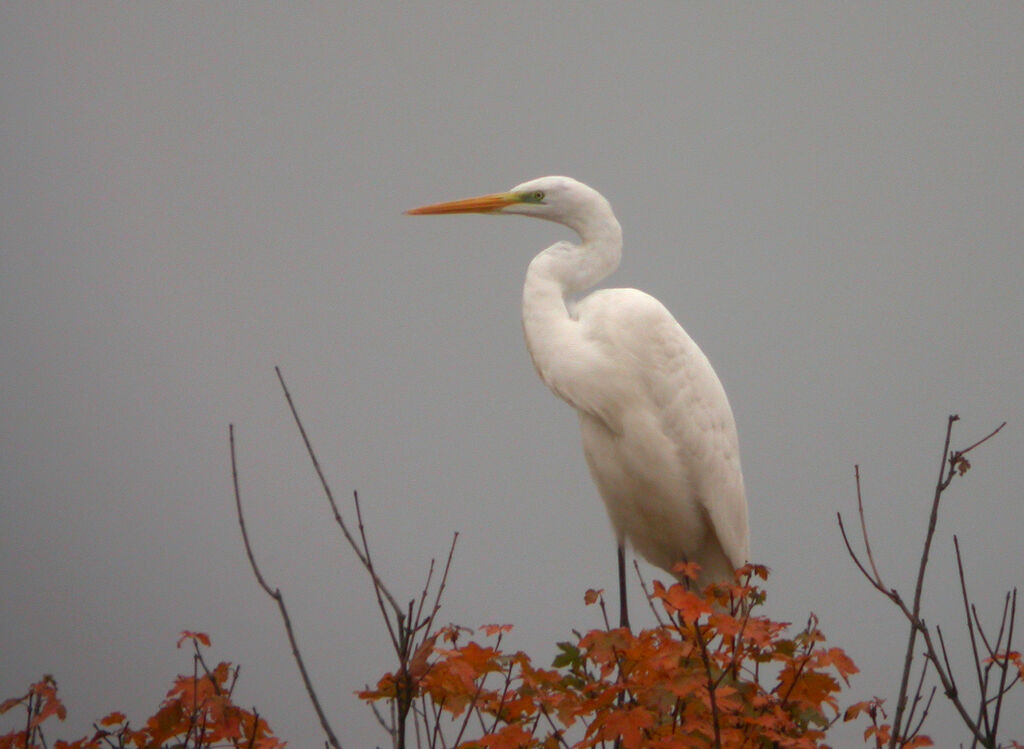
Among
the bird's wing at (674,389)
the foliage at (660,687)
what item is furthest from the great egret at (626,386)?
the foliage at (660,687)

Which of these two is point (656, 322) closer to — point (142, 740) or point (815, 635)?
point (815, 635)

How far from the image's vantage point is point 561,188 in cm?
335

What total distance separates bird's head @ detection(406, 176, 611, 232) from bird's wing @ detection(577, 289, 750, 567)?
25 cm

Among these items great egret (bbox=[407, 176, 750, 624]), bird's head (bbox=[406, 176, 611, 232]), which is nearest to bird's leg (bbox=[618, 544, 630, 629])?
great egret (bbox=[407, 176, 750, 624])

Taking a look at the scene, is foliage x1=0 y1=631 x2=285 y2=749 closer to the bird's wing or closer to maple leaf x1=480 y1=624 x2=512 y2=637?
maple leaf x1=480 y1=624 x2=512 y2=637

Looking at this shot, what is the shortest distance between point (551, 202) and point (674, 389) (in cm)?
68

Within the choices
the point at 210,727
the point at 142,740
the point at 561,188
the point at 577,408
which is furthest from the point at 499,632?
the point at 561,188

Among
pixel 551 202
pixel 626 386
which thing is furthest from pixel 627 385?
pixel 551 202

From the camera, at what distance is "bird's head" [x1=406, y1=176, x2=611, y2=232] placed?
3.35 meters

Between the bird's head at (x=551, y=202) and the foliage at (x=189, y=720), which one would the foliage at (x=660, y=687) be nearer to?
the foliage at (x=189, y=720)

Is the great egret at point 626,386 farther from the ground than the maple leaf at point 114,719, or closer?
farther from the ground

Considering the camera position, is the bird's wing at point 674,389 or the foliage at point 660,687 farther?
the bird's wing at point 674,389

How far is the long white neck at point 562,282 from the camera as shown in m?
3.18

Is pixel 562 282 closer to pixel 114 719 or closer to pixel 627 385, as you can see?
pixel 627 385
